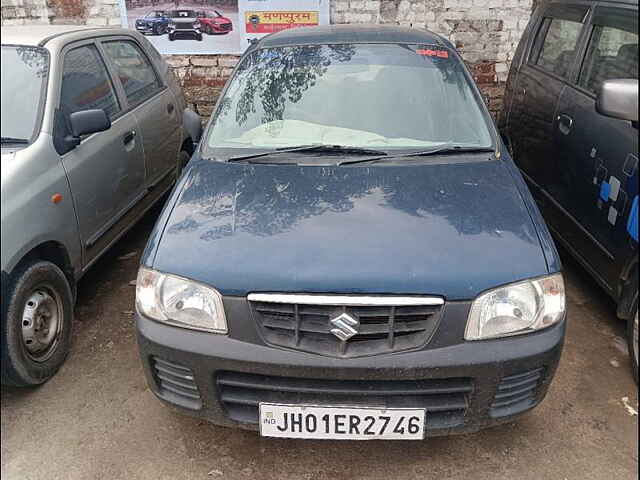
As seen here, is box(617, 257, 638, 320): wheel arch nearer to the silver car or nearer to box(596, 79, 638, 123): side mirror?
box(596, 79, 638, 123): side mirror

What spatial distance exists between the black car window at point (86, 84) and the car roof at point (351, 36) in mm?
1060

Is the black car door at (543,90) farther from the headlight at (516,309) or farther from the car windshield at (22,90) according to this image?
the car windshield at (22,90)

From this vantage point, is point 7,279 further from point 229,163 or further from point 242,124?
point 242,124

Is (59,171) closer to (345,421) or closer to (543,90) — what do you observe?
(345,421)

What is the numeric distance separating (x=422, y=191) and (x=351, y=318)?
751 mm

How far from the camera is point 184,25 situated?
667 centimetres

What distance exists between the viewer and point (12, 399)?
2.84 metres

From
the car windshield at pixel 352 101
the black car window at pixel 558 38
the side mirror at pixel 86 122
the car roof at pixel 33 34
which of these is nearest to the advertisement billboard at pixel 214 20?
the black car window at pixel 558 38

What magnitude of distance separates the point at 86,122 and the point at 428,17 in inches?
183

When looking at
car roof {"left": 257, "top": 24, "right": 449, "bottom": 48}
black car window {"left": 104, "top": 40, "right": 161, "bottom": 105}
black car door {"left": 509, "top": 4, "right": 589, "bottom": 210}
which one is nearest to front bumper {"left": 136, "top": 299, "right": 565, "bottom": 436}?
car roof {"left": 257, "top": 24, "right": 449, "bottom": 48}

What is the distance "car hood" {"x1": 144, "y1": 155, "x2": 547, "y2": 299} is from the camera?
206 centimetres

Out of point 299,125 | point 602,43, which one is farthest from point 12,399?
point 602,43

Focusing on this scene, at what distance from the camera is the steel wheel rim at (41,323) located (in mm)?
2754

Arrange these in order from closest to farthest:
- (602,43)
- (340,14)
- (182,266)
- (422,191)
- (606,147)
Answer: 1. (182,266)
2. (422,191)
3. (606,147)
4. (602,43)
5. (340,14)
